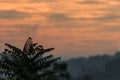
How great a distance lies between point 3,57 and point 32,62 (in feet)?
7.26

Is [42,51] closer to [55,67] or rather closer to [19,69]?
[19,69]

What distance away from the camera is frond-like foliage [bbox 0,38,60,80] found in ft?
137

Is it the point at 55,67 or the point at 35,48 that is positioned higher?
the point at 55,67

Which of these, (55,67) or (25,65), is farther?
(55,67)

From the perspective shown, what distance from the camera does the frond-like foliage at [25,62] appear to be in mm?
41750

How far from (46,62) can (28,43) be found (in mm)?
2075

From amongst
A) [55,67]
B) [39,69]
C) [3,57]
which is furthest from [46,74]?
[55,67]

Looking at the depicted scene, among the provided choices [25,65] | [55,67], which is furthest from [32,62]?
[55,67]

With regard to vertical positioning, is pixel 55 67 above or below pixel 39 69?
above

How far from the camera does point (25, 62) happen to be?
42.2m

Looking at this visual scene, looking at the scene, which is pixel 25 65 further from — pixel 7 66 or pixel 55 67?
pixel 55 67

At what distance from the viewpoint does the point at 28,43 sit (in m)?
42.5

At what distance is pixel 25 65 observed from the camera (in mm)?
42281

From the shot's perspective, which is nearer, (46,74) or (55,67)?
(46,74)
